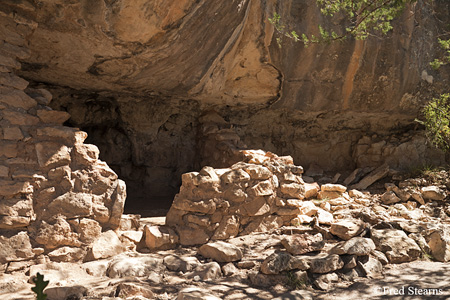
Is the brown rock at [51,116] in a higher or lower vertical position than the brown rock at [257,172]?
higher

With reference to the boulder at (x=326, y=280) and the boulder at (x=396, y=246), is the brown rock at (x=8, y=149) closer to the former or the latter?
the boulder at (x=326, y=280)

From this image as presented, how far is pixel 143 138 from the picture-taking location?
5949 millimetres

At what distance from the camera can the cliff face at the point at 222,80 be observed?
3.58 metres

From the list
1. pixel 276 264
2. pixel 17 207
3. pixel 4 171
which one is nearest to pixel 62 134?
pixel 4 171

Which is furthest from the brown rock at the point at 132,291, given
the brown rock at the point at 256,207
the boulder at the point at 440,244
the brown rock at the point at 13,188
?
the boulder at the point at 440,244

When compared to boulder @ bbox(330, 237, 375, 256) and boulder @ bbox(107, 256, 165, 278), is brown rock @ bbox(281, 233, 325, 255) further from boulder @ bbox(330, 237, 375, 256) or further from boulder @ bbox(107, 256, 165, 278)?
boulder @ bbox(107, 256, 165, 278)

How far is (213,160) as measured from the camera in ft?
18.0

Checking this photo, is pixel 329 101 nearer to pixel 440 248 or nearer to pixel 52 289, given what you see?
pixel 440 248

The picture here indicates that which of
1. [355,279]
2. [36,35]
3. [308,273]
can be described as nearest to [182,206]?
[308,273]

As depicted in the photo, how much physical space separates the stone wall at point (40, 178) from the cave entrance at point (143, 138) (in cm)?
235

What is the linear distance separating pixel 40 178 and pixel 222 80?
2793 mm

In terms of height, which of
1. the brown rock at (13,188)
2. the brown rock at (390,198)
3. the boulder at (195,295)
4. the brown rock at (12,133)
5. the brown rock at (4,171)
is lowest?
the boulder at (195,295)

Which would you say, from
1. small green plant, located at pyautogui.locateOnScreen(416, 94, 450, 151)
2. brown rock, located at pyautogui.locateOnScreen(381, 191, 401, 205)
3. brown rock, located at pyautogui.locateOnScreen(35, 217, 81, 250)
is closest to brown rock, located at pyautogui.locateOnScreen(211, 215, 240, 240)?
brown rock, located at pyautogui.locateOnScreen(35, 217, 81, 250)

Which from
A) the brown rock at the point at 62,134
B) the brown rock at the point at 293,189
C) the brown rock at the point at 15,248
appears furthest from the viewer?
the brown rock at the point at 293,189
